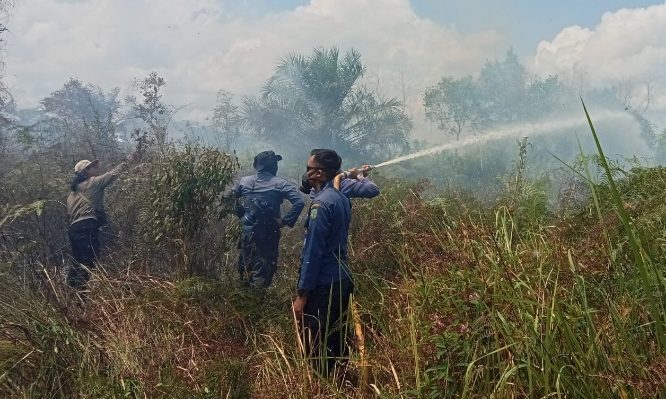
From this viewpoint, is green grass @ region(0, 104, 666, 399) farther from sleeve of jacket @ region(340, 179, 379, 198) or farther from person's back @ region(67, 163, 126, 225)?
person's back @ region(67, 163, 126, 225)

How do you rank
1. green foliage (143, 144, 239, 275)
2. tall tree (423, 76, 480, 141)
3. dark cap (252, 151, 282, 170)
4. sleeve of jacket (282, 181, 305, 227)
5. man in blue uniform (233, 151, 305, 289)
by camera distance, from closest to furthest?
green foliage (143, 144, 239, 275) → man in blue uniform (233, 151, 305, 289) → sleeve of jacket (282, 181, 305, 227) → dark cap (252, 151, 282, 170) → tall tree (423, 76, 480, 141)

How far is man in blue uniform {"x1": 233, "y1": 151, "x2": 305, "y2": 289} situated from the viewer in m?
4.95

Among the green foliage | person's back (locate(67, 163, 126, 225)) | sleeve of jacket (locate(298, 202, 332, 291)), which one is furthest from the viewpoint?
person's back (locate(67, 163, 126, 225))

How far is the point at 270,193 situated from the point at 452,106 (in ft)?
72.9

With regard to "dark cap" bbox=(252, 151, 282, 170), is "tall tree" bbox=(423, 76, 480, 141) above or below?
above

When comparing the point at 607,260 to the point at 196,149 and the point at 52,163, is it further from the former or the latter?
the point at 52,163

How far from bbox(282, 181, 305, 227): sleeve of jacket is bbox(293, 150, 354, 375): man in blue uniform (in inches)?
74.8

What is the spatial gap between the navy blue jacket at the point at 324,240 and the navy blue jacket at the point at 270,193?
6.62ft

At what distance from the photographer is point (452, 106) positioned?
25609 millimetres

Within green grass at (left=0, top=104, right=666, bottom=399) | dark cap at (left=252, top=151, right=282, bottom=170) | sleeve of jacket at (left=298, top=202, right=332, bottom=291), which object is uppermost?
dark cap at (left=252, top=151, right=282, bottom=170)

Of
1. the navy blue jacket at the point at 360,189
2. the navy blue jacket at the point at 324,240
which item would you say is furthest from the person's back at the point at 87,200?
the navy blue jacket at the point at 324,240

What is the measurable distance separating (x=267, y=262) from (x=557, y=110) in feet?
89.4

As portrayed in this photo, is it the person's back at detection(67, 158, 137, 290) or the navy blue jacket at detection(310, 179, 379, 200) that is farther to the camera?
the person's back at detection(67, 158, 137, 290)

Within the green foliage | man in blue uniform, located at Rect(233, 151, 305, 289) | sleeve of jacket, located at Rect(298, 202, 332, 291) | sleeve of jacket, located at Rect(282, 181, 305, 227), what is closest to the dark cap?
man in blue uniform, located at Rect(233, 151, 305, 289)
